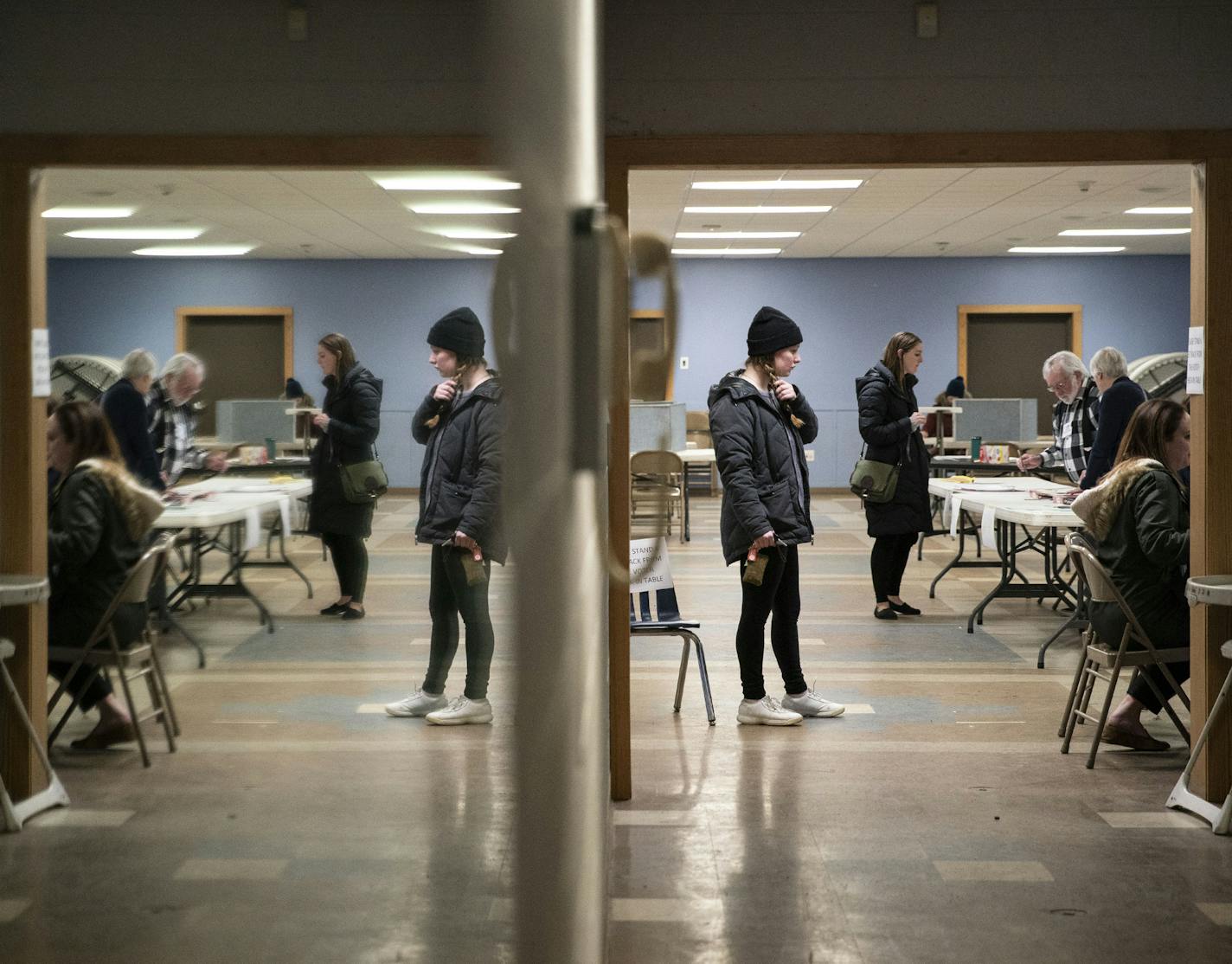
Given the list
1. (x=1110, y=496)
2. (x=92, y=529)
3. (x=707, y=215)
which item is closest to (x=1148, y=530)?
(x=1110, y=496)

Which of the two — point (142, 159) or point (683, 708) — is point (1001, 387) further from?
point (142, 159)

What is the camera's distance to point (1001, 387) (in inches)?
469

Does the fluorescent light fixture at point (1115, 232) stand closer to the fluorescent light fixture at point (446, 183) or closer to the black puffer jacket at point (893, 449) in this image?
the black puffer jacket at point (893, 449)

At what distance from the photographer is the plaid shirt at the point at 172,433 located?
705 mm

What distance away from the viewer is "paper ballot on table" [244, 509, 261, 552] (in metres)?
0.75

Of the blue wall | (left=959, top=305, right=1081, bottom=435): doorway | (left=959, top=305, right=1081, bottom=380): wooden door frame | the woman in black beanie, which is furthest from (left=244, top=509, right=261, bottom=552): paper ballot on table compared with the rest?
(left=959, top=305, right=1081, bottom=435): doorway

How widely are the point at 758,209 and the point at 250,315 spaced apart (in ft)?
26.0

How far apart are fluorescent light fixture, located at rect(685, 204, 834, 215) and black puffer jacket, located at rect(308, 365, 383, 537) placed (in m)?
7.75

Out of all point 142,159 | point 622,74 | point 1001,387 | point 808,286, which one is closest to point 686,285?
point 808,286

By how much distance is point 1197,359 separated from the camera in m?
2.66

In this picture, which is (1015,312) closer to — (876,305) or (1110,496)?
(876,305)

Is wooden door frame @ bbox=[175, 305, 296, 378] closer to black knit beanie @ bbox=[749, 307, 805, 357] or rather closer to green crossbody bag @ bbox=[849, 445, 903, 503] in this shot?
black knit beanie @ bbox=[749, 307, 805, 357]

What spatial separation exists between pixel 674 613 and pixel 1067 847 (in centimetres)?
125

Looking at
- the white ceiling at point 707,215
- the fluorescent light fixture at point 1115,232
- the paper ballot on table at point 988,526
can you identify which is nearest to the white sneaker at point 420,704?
the white ceiling at point 707,215
